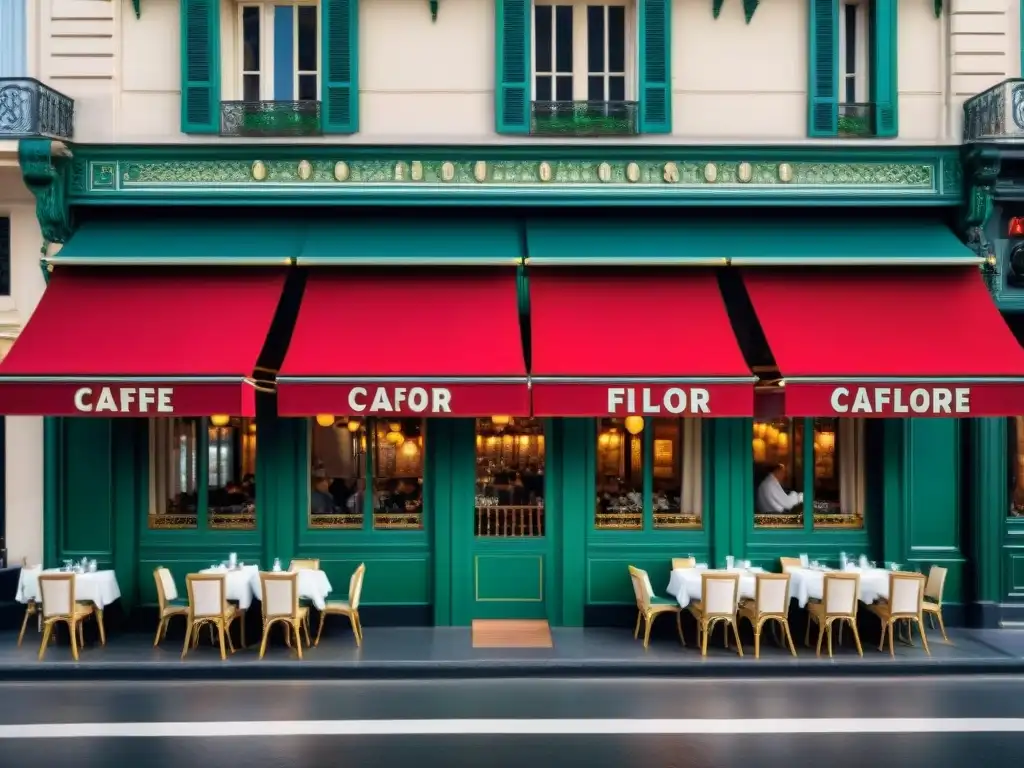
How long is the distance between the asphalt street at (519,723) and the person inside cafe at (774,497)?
9.03 ft

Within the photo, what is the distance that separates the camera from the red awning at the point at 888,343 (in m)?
10.8

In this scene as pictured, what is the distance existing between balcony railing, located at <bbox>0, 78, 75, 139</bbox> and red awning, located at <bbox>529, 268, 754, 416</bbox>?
6.59 meters

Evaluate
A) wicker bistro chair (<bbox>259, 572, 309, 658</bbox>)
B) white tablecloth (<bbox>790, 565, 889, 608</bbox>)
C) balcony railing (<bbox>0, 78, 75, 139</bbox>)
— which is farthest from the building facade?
wicker bistro chair (<bbox>259, 572, 309, 658</bbox>)

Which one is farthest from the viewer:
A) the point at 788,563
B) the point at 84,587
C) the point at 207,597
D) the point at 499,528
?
the point at 499,528

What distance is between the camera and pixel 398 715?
9.44 meters

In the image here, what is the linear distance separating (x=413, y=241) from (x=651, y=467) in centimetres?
448

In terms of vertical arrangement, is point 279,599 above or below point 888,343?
below

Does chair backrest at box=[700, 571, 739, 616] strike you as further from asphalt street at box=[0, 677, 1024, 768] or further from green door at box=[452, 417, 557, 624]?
green door at box=[452, 417, 557, 624]

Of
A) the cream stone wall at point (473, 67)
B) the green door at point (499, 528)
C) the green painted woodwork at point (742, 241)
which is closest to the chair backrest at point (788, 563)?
the green door at point (499, 528)

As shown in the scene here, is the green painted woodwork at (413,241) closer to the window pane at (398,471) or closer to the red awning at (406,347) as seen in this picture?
the red awning at (406,347)

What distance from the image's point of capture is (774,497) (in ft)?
42.1

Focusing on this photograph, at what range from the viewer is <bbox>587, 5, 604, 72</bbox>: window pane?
1305 centimetres

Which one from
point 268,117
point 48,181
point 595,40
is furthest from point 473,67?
point 48,181

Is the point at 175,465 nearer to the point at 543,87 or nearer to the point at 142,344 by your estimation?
the point at 142,344
